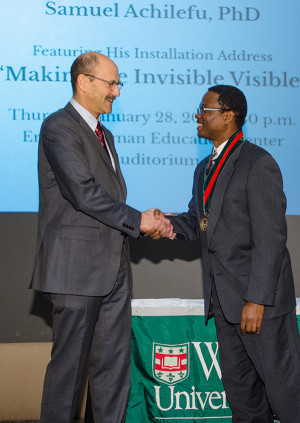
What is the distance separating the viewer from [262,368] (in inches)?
91.8

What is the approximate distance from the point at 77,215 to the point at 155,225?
0.41m

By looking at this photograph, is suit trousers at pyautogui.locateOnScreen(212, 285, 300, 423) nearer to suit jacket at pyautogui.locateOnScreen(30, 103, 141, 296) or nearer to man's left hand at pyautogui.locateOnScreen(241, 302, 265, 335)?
man's left hand at pyautogui.locateOnScreen(241, 302, 265, 335)

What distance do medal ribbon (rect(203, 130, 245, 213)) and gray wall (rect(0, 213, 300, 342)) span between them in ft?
4.51

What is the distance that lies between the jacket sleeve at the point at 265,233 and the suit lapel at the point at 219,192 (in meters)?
0.12

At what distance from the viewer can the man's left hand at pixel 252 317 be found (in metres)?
2.30

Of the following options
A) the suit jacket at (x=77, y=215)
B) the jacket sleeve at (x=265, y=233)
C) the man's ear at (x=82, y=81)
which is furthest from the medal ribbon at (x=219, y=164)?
the man's ear at (x=82, y=81)

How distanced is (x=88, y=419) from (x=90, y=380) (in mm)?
224

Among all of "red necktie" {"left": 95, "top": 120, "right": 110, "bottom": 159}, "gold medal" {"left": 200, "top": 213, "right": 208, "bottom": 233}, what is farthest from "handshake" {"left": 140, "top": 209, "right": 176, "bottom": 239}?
"red necktie" {"left": 95, "top": 120, "right": 110, "bottom": 159}

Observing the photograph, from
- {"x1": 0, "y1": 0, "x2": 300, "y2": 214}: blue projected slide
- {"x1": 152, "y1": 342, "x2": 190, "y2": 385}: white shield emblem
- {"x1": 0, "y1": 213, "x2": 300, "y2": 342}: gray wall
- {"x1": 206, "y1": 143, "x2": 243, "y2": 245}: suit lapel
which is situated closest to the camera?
{"x1": 206, "y1": 143, "x2": 243, "y2": 245}: suit lapel

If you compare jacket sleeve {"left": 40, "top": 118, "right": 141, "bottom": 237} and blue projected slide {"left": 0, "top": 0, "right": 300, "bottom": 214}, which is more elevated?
blue projected slide {"left": 0, "top": 0, "right": 300, "bottom": 214}

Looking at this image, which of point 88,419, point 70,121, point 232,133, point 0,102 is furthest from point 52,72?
point 88,419

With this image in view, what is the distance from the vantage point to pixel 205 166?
2713mm

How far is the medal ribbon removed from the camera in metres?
2.49

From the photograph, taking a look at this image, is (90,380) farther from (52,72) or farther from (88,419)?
(52,72)
